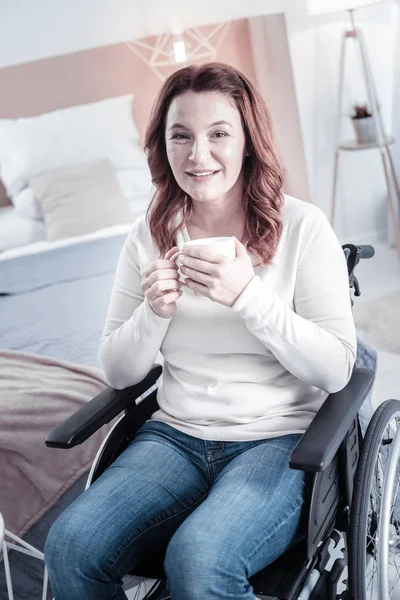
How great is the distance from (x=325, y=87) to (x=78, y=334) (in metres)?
2.42

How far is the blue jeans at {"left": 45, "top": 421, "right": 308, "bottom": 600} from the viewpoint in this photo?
3.93 feet

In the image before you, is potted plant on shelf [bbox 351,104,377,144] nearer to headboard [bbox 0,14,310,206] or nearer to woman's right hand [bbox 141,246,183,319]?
headboard [bbox 0,14,310,206]

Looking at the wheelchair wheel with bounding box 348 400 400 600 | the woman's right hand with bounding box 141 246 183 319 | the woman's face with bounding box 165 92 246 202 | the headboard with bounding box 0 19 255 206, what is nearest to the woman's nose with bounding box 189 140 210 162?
the woman's face with bounding box 165 92 246 202

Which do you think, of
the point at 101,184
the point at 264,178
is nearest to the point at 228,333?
the point at 264,178

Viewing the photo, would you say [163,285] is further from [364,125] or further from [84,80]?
[364,125]

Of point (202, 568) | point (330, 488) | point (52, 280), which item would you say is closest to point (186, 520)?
point (202, 568)

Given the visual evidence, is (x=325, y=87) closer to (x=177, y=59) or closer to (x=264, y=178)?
(x=177, y=59)

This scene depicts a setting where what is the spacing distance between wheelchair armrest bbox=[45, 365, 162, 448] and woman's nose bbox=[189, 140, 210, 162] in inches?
17.7

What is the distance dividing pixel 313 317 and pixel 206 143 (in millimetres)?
379

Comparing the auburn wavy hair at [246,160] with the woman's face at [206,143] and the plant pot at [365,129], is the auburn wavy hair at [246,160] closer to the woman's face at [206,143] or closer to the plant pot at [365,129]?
the woman's face at [206,143]

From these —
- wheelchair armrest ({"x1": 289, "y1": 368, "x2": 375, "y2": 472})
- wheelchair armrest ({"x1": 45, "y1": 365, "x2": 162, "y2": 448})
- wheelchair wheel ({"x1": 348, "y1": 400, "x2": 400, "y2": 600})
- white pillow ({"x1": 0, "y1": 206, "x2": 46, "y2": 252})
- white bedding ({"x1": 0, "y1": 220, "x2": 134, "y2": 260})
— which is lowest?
wheelchair wheel ({"x1": 348, "y1": 400, "x2": 400, "y2": 600})

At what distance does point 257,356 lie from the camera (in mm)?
1464

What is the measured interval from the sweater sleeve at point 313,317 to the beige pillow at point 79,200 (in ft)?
5.77

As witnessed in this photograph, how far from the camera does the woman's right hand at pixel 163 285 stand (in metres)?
1.37
